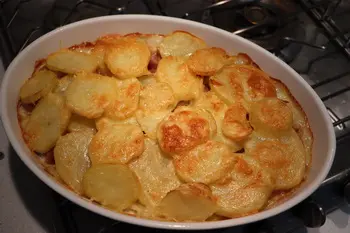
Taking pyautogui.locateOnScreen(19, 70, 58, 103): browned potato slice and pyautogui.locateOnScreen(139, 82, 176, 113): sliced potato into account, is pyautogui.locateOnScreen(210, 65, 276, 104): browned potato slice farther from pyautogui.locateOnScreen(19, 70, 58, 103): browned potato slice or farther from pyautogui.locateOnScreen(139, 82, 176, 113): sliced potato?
pyautogui.locateOnScreen(19, 70, 58, 103): browned potato slice

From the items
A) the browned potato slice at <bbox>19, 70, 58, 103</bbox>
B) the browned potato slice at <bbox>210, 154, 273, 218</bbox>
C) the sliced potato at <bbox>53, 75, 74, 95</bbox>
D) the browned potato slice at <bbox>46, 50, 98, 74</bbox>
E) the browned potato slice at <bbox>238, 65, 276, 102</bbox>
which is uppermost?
the browned potato slice at <bbox>46, 50, 98, 74</bbox>

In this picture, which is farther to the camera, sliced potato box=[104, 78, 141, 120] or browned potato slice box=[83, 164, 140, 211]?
sliced potato box=[104, 78, 141, 120]

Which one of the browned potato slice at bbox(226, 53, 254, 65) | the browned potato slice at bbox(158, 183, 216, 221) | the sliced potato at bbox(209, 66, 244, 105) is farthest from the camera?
the browned potato slice at bbox(226, 53, 254, 65)

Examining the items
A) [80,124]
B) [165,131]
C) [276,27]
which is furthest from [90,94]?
[276,27]

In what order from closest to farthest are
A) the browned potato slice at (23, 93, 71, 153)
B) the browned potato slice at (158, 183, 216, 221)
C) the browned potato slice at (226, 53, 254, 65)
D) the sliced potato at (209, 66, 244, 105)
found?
1. the browned potato slice at (158, 183, 216, 221)
2. the browned potato slice at (23, 93, 71, 153)
3. the sliced potato at (209, 66, 244, 105)
4. the browned potato slice at (226, 53, 254, 65)

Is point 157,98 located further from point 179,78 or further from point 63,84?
point 63,84

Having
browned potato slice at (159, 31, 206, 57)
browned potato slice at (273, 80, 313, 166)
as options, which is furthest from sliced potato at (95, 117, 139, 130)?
browned potato slice at (273, 80, 313, 166)

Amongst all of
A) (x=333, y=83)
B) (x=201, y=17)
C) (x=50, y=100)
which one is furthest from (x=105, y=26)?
(x=333, y=83)

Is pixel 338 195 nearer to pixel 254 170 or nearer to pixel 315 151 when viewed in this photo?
pixel 315 151
